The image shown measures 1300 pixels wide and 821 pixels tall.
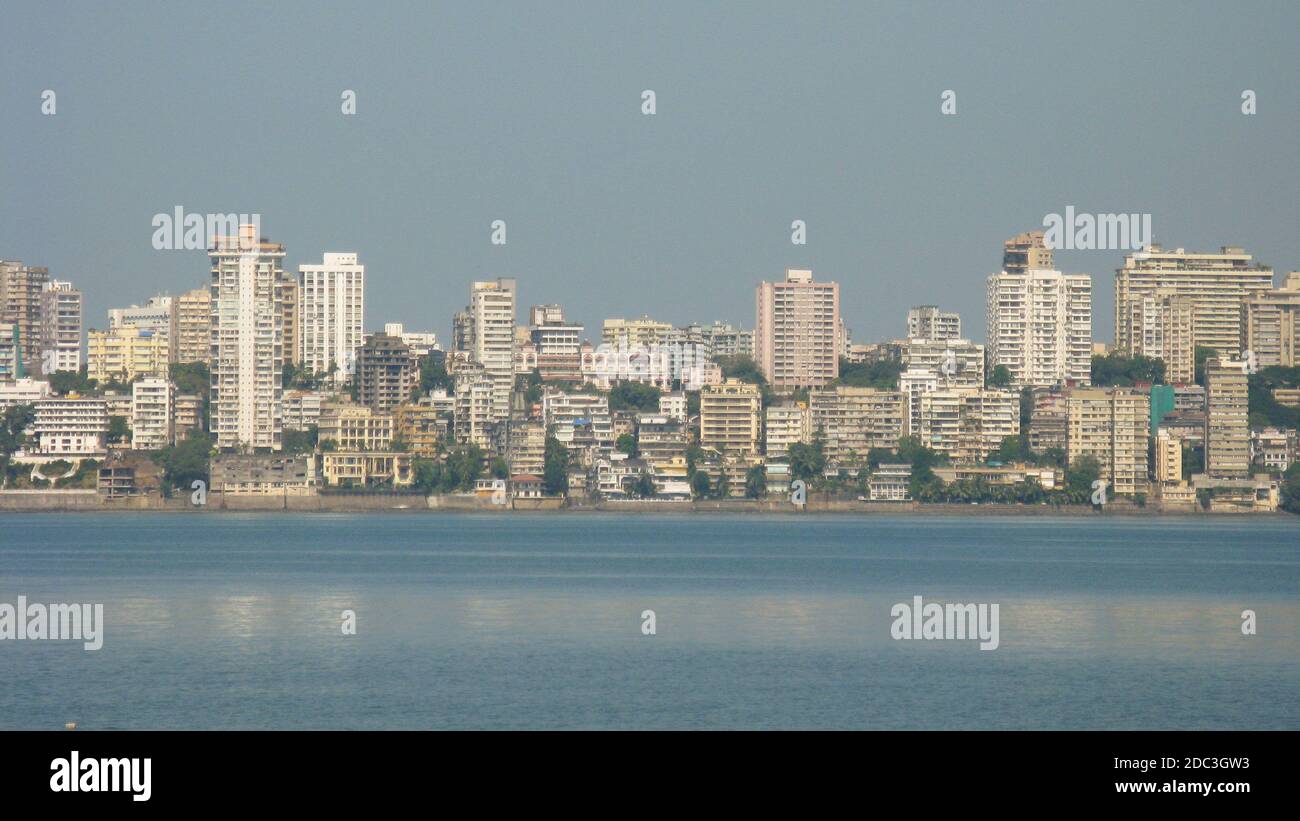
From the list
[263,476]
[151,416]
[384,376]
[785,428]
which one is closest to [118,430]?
[151,416]

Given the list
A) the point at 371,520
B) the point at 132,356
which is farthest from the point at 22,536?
the point at 132,356

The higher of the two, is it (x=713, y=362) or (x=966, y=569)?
(x=713, y=362)

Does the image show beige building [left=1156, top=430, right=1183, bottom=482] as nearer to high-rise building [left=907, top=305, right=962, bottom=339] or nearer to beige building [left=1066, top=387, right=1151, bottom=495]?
beige building [left=1066, top=387, right=1151, bottom=495]

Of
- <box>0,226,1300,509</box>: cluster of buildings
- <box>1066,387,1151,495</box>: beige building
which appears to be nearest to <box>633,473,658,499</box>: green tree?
<box>0,226,1300,509</box>: cluster of buildings

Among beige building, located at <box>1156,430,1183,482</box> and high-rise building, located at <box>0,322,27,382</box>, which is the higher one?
high-rise building, located at <box>0,322,27,382</box>
